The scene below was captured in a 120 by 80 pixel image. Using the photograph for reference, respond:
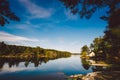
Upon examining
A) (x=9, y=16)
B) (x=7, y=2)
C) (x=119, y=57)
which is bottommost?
(x=119, y=57)

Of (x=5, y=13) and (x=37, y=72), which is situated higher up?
(x=5, y=13)

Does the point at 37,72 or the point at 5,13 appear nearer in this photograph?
the point at 5,13

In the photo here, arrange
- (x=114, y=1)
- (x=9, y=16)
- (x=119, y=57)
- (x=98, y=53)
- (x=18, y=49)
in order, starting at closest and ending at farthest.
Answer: (x=114, y=1) → (x=9, y=16) → (x=119, y=57) → (x=98, y=53) → (x=18, y=49)

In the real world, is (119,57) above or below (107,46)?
below

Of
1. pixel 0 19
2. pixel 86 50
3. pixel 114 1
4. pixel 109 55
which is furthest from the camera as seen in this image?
pixel 86 50

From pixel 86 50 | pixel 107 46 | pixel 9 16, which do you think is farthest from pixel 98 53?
pixel 9 16

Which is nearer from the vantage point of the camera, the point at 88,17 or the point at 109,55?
the point at 88,17

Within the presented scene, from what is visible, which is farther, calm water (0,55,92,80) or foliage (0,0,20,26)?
calm water (0,55,92,80)

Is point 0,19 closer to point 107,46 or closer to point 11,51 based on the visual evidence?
point 107,46

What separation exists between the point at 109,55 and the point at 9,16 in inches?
2185

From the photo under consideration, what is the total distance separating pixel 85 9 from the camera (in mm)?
11781

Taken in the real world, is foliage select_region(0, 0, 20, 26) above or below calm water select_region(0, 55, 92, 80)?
above

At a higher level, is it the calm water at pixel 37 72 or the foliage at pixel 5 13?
the foliage at pixel 5 13

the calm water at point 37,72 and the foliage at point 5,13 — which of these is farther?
the calm water at point 37,72
